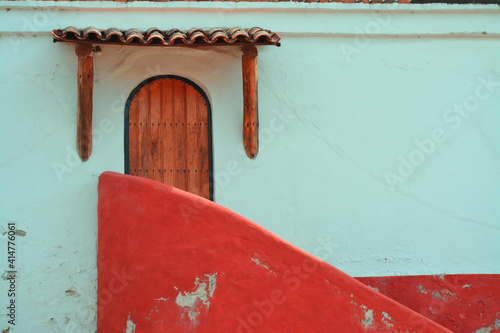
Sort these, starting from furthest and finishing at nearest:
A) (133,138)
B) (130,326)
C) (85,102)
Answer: (133,138) → (85,102) → (130,326)

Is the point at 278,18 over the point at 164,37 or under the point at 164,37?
over

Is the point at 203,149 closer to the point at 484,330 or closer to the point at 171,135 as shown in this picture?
the point at 171,135

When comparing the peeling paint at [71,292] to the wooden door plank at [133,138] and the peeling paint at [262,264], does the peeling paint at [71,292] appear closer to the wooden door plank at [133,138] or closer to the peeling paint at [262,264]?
the wooden door plank at [133,138]

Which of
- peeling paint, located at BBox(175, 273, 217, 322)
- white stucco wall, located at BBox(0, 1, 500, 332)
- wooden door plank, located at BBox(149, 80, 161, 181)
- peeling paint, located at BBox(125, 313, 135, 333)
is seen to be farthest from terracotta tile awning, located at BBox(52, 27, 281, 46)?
peeling paint, located at BBox(125, 313, 135, 333)

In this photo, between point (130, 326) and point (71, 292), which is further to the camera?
point (71, 292)

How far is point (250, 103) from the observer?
6.07m

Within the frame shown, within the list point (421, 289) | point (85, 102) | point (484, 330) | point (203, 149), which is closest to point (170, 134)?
point (203, 149)

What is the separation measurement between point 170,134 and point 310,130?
1.61m

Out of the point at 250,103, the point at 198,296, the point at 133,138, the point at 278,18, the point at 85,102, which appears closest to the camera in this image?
the point at 198,296

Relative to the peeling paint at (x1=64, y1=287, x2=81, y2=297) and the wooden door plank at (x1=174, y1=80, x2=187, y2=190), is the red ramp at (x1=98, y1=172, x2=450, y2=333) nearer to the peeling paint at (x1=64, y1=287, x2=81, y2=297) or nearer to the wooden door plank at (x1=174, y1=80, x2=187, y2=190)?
the peeling paint at (x1=64, y1=287, x2=81, y2=297)

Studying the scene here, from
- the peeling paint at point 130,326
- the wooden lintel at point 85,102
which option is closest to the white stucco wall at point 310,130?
the wooden lintel at point 85,102

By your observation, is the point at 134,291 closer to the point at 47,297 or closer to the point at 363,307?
the point at 47,297

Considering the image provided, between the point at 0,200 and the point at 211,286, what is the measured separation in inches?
105

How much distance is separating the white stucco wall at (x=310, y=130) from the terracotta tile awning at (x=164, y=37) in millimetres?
606
